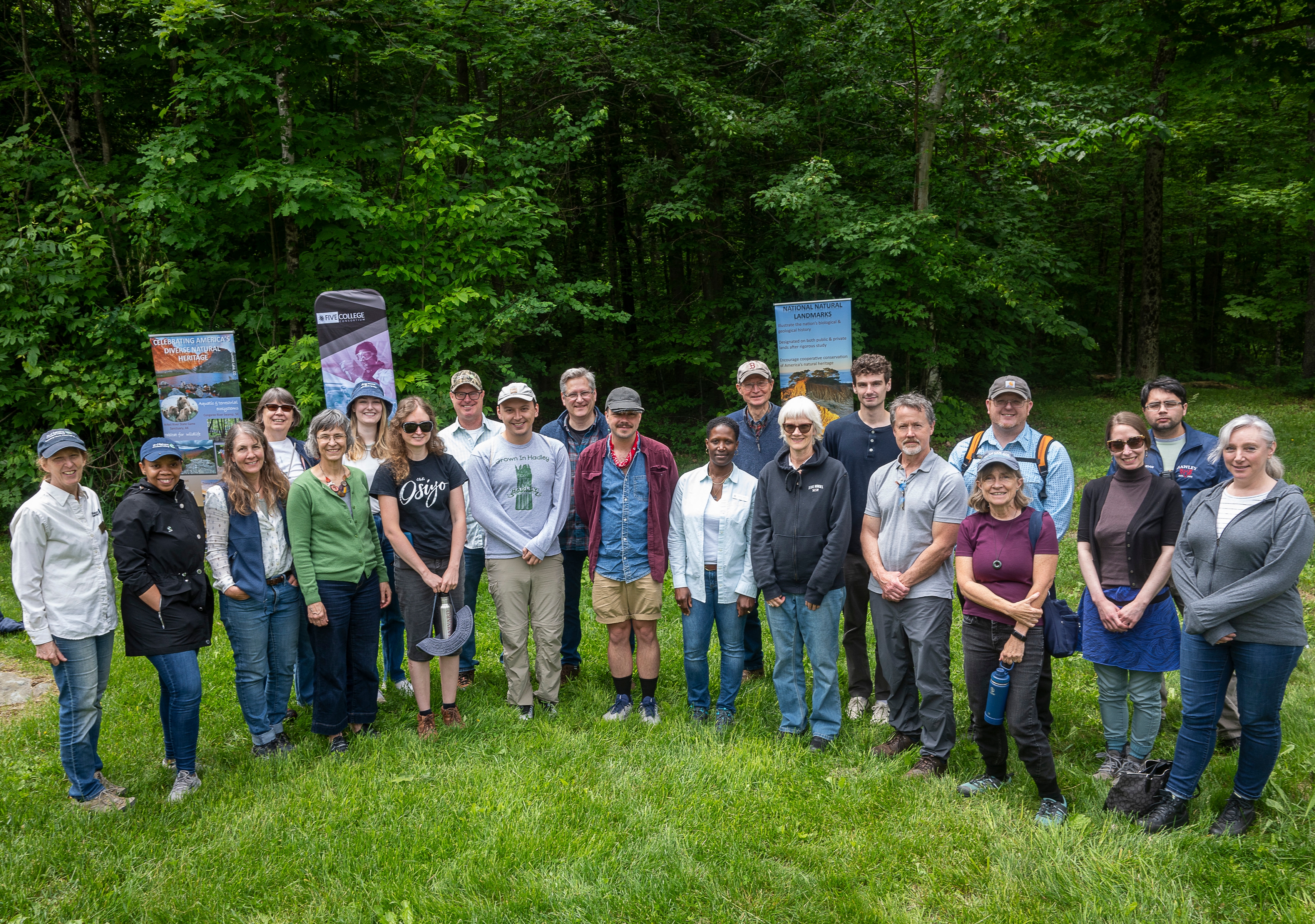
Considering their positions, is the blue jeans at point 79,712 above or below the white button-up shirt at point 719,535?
below

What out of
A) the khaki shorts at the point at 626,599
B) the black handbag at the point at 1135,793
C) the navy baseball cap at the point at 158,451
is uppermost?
the navy baseball cap at the point at 158,451

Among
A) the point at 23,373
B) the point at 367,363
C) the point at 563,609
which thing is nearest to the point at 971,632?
the point at 563,609

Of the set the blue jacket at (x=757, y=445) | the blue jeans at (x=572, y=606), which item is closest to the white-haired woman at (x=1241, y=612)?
the blue jacket at (x=757, y=445)

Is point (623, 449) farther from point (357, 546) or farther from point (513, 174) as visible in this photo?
point (513, 174)

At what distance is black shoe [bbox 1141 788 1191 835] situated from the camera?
3883 millimetres

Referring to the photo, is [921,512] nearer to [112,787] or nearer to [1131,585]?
[1131,585]

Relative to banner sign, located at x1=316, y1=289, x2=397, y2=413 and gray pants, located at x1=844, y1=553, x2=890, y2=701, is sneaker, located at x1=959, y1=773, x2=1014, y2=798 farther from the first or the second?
banner sign, located at x1=316, y1=289, x2=397, y2=413

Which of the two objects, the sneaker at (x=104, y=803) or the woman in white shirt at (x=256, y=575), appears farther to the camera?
the woman in white shirt at (x=256, y=575)

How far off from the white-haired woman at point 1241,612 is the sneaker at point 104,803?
17.0 ft

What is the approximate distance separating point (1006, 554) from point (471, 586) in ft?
12.5

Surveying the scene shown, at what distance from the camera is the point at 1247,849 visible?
3.65 metres

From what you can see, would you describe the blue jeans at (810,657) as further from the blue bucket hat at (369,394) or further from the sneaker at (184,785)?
the sneaker at (184,785)

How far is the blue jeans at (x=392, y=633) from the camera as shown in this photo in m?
5.80

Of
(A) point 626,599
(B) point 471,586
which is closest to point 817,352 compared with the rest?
(B) point 471,586
